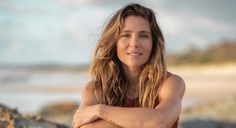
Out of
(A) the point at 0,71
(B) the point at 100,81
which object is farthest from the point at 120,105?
(A) the point at 0,71

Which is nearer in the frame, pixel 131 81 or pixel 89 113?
pixel 89 113

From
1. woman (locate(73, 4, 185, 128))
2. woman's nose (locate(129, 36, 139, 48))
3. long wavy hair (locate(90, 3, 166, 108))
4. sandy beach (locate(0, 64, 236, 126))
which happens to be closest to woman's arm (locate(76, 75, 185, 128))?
woman (locate(73, 4, 185, 128))

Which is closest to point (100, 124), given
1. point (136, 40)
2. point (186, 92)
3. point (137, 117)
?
point (137, 117)

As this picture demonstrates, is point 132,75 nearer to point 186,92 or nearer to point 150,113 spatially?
point 150,113

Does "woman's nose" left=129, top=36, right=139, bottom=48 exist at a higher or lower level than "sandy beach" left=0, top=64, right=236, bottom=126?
higher

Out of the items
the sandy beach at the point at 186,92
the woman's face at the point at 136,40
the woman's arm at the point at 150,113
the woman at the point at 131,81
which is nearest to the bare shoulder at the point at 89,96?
the woman at the point at 131,81

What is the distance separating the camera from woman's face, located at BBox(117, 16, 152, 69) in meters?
4.59

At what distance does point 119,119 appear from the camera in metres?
4.48

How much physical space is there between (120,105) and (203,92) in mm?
27396

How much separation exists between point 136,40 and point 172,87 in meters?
0.42

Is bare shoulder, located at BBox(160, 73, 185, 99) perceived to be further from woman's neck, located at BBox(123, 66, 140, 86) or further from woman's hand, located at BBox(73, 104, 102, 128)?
woman's hand, located at BBox(73, 104, 102, 128)

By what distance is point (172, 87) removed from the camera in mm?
4664

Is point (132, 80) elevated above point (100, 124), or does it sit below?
above

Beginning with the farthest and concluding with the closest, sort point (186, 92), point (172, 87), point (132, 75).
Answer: point (186, 92) → point (132, 75) → point (172, 87)
